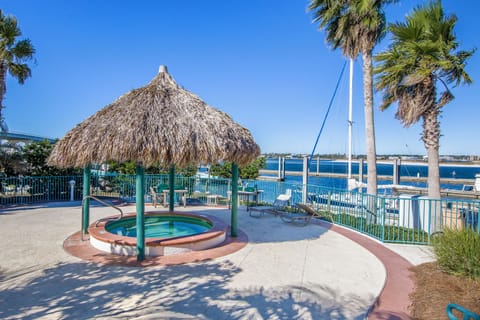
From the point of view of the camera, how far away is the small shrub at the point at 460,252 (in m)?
4.56

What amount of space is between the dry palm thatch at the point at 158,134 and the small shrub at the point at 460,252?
4442 millimetres

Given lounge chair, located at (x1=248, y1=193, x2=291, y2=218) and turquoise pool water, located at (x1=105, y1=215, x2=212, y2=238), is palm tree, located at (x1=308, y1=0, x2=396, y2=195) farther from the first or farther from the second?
turquoise pool water, located at (x1=105, y1=215, x2=212, y2=238)

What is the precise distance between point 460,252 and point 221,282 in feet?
13.7

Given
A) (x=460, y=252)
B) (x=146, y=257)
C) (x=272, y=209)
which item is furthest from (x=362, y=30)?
(x=146, y=257)

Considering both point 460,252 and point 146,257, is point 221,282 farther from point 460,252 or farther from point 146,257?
point 460,252

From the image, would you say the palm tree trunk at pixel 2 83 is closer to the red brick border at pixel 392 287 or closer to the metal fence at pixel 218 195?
the metal fence at pixel 218 195

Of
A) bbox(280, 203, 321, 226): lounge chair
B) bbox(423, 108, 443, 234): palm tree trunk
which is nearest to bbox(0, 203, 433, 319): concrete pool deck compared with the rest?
bbox(280, 203, 321, 226): lounge chair

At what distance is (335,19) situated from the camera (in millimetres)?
11484

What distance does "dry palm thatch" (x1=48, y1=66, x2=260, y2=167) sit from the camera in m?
5.57

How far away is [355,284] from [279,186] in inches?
331

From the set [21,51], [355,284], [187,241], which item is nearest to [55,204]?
[21,51]

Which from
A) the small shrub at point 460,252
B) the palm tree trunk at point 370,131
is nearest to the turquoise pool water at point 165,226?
the small shrub at point 460,252

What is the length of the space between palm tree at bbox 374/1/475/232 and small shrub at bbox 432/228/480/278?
150 inches

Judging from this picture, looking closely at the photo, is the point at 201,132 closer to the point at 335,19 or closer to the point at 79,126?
the point at 79,126
